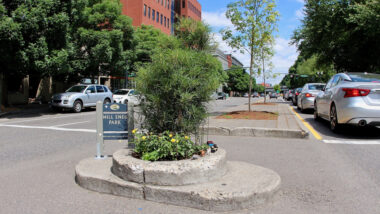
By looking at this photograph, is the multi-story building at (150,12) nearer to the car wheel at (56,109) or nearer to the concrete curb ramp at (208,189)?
the car wheel at (56,109)

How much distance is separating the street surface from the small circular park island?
136 mm

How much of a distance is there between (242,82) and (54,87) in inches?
3213

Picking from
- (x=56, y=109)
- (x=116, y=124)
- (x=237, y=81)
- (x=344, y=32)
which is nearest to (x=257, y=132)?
(x=116, y=124)

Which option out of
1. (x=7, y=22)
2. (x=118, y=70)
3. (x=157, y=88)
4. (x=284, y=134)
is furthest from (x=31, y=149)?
(x=118, y=70)

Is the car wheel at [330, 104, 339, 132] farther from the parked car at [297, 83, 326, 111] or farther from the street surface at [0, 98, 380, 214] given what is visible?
the parked car at [297, 83, 326, 111]

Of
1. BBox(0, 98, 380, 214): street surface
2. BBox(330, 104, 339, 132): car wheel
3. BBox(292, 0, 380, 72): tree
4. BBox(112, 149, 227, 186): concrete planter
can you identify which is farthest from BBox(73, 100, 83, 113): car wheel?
BBox(292, 0, 380, 72): tree

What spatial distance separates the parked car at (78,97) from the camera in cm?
1744

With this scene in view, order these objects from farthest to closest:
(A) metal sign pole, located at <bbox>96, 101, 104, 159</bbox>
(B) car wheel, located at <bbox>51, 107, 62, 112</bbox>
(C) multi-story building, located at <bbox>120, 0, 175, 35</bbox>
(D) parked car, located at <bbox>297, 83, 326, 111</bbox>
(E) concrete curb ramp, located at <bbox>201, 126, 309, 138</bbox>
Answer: (C) multi-story building, located at <bbox>120, 0, 175, 35</bbox> < (B) car wheel, located at <bbox>51, 107, 62, 112</bbox> < (D) parked car, located at <bbox>297, 83, 326, 111</bbox> < (E) concrete curb ramp, located at <bbox>201, 126, 309, 138</bbox> < (A) metal sign pole, located at <bbox>96, 101, 104, 159</bbox>

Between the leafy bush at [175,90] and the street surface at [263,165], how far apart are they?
14.3 inches

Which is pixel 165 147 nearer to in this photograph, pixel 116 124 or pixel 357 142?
pixel 116 124

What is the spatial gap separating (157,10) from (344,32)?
128 feet

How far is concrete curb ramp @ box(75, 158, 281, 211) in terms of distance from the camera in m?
3.17

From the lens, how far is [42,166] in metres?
5.16

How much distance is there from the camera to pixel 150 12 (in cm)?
5025
